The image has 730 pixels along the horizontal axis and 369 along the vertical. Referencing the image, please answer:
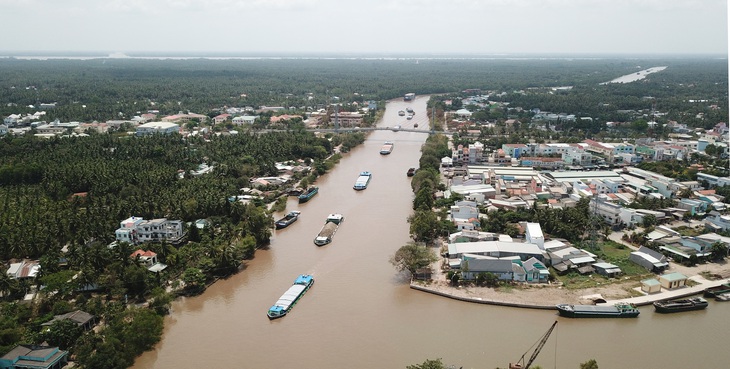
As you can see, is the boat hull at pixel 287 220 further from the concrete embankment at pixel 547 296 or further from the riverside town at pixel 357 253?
the concrete embankment at pixel 547 296

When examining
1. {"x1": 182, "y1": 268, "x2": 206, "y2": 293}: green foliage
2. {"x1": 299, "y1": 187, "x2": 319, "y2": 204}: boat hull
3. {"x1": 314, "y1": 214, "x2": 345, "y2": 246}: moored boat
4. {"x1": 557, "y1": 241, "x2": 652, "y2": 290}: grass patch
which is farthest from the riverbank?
{"x1": 299, "y1": 187, "x2": 319, "y2": 204}: boat hull

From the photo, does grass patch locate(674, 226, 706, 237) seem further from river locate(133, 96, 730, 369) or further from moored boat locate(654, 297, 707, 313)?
moored boat locate(654, 297, 707, 313)

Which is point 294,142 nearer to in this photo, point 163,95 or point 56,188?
point 56,188

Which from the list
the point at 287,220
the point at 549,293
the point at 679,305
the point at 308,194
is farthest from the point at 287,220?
the point at 679,305

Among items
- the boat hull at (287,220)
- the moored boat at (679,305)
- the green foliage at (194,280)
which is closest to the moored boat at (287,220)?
the boat hull at (287,220)

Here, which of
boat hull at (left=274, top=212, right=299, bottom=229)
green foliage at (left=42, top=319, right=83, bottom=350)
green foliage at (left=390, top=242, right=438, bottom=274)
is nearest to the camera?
green foliage at (left=42, top=319, right=83, bottom=350)
